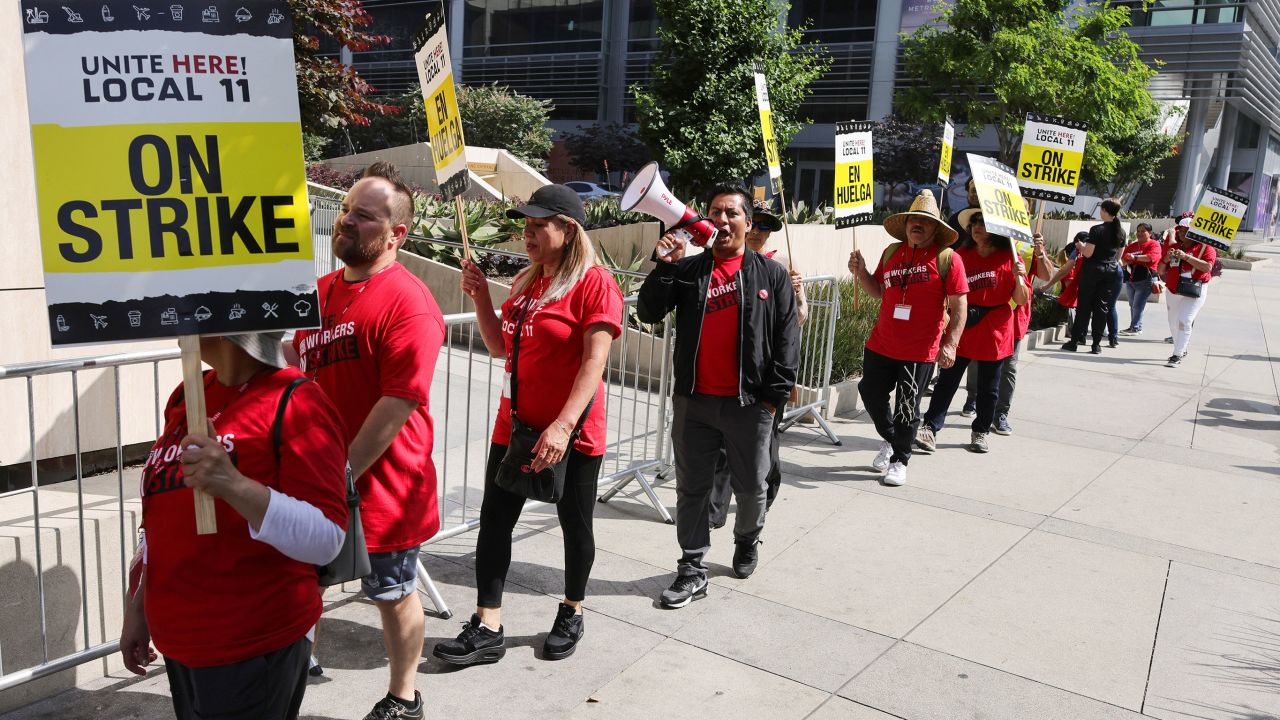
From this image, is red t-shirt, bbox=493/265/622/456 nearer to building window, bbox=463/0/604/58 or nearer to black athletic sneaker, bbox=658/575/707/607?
black athletic sneaker, bbox=658/575/707/607

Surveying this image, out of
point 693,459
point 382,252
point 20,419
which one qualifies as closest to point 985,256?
point 693,459

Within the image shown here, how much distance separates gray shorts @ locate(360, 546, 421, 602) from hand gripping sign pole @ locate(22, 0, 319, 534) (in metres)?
1.25

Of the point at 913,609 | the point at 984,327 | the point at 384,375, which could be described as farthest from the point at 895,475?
the point at 384,375

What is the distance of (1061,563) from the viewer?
543 cm

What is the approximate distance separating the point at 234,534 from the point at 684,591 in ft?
9.33

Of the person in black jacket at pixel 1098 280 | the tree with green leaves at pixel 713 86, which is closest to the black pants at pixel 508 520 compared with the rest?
the person in black jacket at pixel 1098 280

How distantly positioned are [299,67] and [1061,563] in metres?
10.5

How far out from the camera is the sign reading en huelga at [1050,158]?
8.76m

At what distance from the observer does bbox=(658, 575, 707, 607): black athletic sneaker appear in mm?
4645

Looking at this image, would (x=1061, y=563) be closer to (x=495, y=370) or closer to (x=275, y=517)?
(x=275, y=517)

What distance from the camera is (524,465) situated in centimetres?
382

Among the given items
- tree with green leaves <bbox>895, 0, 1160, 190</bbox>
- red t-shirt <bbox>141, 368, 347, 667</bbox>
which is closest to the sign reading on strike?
red t-shirt <bbox>141, 368, 347, 667</bbox>

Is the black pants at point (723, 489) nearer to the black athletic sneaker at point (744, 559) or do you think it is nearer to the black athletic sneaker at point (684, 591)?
the black athletic sneaker at point (744, 559)

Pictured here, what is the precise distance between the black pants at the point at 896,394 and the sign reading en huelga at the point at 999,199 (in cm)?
129
